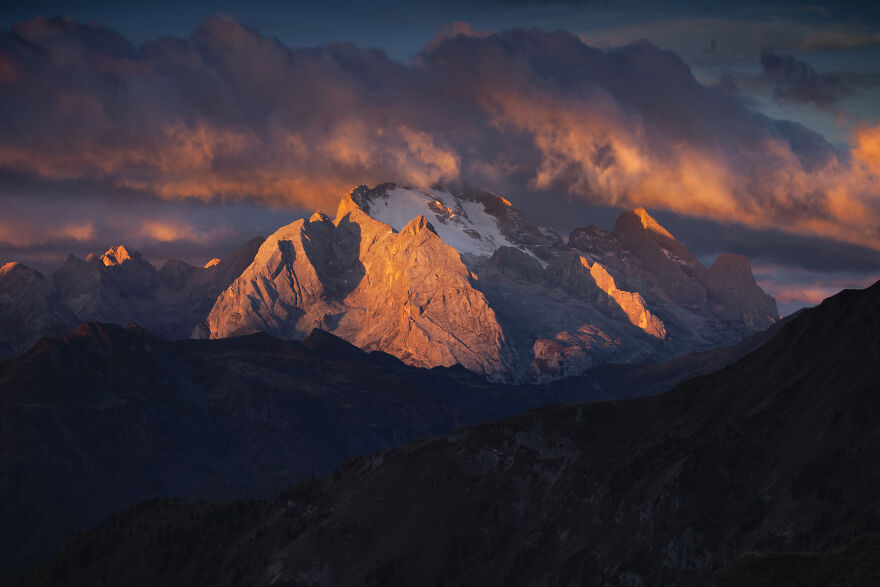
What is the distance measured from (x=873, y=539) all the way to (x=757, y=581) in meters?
12.8

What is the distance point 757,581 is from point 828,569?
23.8ft

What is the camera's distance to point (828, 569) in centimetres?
10762

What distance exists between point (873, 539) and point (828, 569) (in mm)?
6492

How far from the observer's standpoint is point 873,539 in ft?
360

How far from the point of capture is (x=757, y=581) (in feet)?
362
